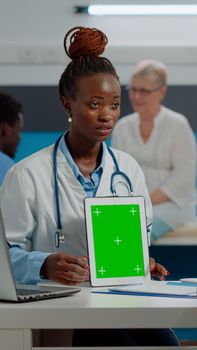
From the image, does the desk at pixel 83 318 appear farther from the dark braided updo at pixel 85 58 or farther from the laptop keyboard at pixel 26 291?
the dark braided updo at pixel 85 58

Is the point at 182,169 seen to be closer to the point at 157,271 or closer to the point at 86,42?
the point at 86,42

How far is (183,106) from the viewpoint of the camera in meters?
5.00

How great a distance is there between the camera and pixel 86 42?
2.71 m

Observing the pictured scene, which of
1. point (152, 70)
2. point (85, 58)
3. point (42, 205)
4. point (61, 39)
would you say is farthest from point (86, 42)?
point (152, 70)

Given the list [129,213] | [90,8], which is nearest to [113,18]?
[90,8]

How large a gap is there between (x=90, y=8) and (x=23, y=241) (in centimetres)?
251

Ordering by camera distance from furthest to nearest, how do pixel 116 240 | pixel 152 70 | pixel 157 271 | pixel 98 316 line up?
pixel 152 70
pixel 157 271
pixel 116 240
pixel 98 316

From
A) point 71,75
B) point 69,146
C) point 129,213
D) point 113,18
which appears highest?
point 113,18

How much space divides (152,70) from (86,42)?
2305 mm

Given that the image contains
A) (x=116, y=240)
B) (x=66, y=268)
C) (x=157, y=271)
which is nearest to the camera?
(x=66, y=268)

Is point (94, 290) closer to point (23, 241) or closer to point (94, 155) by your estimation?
point (23, 241)

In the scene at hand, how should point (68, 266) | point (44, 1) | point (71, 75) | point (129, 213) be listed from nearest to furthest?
1. point (68, 266)
2. point (129, 213)
3. point (71, 75)
4. point (44, 1)

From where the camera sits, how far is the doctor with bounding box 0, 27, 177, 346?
256 centimetres

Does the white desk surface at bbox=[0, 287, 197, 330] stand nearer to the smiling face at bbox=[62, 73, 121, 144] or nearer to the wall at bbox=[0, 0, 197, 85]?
the smiling face at bbox=[62, 73, 121, 144]
